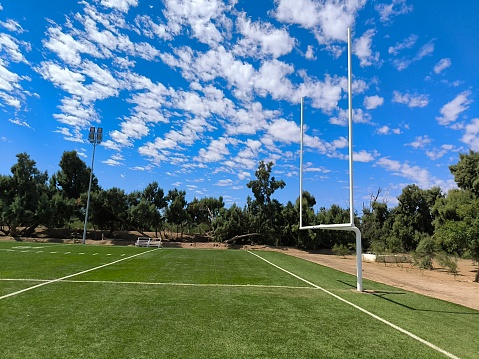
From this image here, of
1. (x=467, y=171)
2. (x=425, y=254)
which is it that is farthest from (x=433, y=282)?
(x=467, y=171)

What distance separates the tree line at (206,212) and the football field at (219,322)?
1277 inches

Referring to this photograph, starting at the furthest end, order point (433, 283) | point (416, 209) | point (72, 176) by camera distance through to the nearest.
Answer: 1. point (72, 176)
2. point (416, 209)
3. point (433, 283)

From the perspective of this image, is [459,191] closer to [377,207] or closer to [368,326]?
[377,207]

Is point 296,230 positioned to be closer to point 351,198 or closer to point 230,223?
point 230,223

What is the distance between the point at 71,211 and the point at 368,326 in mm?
46673

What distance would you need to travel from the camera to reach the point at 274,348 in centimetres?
412

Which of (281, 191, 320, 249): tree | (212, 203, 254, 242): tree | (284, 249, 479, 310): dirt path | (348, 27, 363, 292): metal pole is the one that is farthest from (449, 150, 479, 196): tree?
(348, 27, 363, 292): metal pole

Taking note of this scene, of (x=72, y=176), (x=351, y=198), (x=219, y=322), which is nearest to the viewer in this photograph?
(x=219, y=322)

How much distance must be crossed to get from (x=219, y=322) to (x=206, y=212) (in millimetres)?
48187

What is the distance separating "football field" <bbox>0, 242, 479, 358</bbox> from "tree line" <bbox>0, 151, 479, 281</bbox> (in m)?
32.4

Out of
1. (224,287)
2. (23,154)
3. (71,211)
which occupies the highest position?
(23,154)

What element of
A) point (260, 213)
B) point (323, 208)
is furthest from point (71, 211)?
point (323, 208)

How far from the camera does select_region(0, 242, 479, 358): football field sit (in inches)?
158

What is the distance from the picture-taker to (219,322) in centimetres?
525
